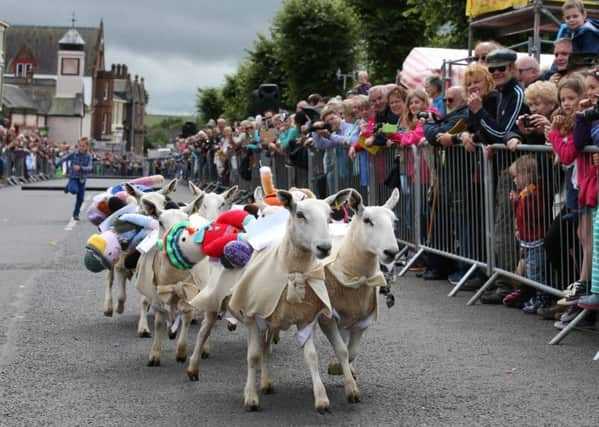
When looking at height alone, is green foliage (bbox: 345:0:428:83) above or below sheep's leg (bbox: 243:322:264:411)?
above

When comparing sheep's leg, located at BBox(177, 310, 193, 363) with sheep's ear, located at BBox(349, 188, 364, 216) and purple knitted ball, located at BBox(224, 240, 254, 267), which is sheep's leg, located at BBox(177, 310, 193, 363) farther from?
sheep's ear, located at BBox(349, 188, 364, 216)

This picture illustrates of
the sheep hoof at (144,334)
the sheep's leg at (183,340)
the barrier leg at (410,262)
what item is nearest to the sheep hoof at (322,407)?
the sheep's leg at (183,340)

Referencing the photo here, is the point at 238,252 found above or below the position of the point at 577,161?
below

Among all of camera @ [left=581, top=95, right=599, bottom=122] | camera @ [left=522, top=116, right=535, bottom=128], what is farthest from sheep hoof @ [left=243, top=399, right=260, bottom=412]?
camera @ [left=522, top=116, right=535, bottom=128]

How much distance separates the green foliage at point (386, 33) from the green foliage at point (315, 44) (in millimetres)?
5777

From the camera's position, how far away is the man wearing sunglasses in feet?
34.9

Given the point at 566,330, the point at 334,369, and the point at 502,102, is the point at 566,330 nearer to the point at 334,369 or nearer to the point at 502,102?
the point at 334,369

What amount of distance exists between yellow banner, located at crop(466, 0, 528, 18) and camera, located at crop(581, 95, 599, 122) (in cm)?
885

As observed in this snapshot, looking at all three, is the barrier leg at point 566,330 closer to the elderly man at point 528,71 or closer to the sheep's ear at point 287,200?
the sheep's ear at point 287,200

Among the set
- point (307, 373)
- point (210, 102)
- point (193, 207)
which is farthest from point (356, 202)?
point (210, 102)

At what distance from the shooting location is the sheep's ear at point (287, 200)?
6.37m

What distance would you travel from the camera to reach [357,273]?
22.2 feet

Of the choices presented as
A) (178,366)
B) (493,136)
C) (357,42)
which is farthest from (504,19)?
(357,42)

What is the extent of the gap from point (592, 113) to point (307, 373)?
9.95ft
